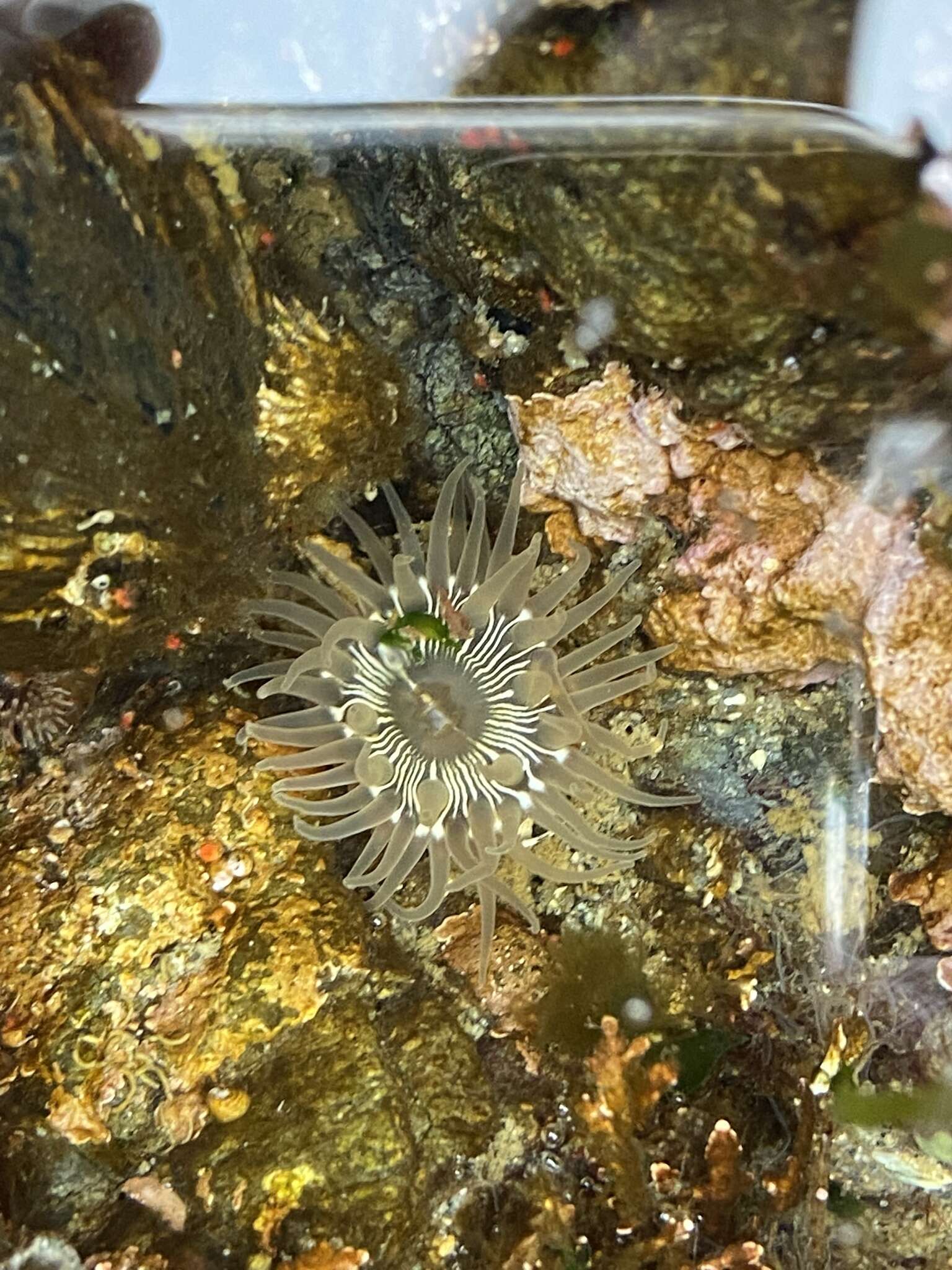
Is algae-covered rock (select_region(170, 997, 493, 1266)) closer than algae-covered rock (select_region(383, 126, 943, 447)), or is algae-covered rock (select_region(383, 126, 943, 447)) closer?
algae-covered rock (select_region(383, 126, 943, 447))

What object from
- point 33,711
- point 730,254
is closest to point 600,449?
point 730,254

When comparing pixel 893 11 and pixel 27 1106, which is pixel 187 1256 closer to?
pixel 27 1106

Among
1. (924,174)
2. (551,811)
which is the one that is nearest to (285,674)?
(551,811)

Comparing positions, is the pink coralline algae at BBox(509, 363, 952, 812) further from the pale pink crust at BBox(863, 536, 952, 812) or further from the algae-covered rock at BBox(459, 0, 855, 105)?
the algae-covered rock at BBox(459, 0, 855, 105)

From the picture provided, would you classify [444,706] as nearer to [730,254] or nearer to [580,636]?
[580,636]

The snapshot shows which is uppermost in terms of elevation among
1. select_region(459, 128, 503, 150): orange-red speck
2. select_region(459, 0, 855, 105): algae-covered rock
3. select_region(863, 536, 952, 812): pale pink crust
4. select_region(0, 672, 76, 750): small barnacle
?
select_region(459, 0, 855, 105): algae-covered rock

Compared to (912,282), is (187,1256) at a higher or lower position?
lower

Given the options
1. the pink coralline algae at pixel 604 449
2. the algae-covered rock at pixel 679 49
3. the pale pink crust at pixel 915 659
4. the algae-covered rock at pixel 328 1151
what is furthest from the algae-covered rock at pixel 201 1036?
the algae-covered rock at pixel 679 49

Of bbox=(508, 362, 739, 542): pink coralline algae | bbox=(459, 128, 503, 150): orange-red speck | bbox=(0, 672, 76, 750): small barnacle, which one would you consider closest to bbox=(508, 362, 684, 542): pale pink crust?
bbox=(508, 362, 739, 542): pink coralline algae
